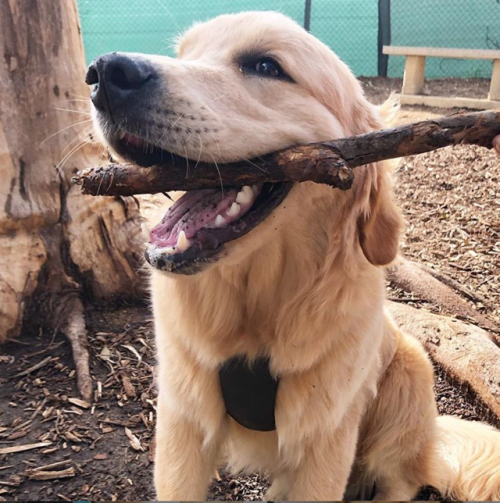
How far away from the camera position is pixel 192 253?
74.1 inches

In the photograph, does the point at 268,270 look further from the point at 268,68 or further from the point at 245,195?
the point at 268,68

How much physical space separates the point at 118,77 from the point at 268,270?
934 millimetres

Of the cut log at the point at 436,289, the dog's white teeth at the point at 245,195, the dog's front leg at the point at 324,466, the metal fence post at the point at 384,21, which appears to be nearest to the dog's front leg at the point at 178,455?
the dog's front leg at the point at 324,466

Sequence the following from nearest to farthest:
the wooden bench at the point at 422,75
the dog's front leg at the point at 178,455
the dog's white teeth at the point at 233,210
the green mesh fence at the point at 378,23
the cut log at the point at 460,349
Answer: the dog's white teeth at the point at 233,210 < the dog's front leg at the point at 178,455 < the cut log at the point at 460,349 < the wooden bench at the point at 422,75 < the green mesh fence at the point at 378,23

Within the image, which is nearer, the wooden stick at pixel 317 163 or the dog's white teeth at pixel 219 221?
the wooden stick at pixel 317 163

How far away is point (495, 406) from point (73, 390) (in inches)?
94.8

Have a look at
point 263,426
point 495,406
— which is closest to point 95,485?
point 263,426

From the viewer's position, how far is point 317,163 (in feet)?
5.89

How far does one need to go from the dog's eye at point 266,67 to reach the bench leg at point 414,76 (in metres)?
8.67

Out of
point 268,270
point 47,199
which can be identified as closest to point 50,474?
point 268,270

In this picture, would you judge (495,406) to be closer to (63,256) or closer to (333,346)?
(333,346)

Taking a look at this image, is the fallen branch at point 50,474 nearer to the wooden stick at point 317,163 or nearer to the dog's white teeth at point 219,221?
the wooden stick at point 317,163

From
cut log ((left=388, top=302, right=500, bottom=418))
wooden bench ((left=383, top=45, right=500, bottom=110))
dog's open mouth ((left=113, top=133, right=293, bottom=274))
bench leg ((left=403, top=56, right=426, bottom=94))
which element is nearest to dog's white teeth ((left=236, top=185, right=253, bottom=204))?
dog's open mouth ((left=113, top=133, right=293, bottom=274))

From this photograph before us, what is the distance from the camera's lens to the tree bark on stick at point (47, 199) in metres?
3.13
